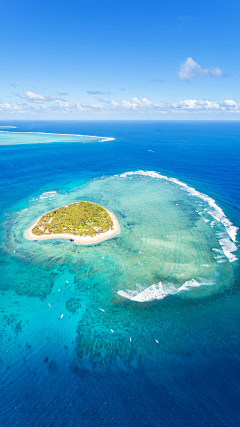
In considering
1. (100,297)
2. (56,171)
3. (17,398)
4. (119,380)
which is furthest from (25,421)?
(56,171)

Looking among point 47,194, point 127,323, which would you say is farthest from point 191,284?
point 47,194

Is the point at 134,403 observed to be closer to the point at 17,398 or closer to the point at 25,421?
the point at 25,421

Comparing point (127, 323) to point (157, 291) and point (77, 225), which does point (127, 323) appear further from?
point (77, 225)

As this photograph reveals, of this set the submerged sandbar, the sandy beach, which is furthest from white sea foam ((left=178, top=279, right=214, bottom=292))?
the submerged sandbar

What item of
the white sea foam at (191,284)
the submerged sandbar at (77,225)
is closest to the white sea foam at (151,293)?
the white sea foam at (191,284)

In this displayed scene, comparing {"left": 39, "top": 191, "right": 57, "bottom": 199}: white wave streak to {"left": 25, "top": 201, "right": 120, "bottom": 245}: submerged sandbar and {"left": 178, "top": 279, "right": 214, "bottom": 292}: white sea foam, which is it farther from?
{"left": 178, "top": 279, "right": 214, "bottom": 292}: white sea foam

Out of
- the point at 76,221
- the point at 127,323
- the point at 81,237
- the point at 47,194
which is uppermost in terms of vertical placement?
the point at 47,194

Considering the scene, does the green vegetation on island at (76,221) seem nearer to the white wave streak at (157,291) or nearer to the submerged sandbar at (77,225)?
Answer: the submerged sandbar at (77,225)
